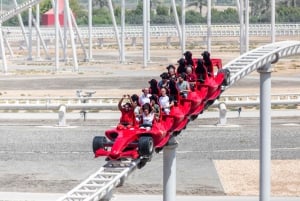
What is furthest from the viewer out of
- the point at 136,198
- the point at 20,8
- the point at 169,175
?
the point at 20,8

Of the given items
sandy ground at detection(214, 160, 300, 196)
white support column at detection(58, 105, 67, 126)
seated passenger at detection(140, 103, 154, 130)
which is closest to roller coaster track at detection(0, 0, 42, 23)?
white support column at detection(58, 105, 67, 126)

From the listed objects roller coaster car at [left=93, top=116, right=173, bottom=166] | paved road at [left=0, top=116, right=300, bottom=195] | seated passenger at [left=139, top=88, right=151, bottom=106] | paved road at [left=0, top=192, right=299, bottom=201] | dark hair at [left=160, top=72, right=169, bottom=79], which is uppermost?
dark hair at [left=160, top=72, right=169, bottom=79]

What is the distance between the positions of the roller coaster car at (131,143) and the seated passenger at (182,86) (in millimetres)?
1895

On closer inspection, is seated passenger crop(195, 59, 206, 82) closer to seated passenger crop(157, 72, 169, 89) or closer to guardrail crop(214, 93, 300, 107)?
seated passenger crop(157, 72, 169, 89)

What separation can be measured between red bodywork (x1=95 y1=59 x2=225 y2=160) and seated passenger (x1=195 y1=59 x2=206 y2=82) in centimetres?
9

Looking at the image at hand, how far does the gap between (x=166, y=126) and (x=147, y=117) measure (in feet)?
2.47

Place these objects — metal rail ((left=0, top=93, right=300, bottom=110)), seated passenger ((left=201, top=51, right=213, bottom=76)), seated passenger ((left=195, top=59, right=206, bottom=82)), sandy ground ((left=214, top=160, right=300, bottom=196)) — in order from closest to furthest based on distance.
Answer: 1. seated passenger ((left=195, top=59, right=206, bottom=82))
2. seated passenger ((left=201, top=51, right=213, bottom=76))
3. sandy ground ((left=214, top=160, right=300, bottom=196))
4. metal rail ((left=0, top=93, right=300, bottom=110))

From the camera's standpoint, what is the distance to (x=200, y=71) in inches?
886

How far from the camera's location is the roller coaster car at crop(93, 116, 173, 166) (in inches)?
694

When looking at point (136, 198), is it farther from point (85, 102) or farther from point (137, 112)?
point (85, 102)

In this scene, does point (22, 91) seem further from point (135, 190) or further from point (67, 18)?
point (135, 190)

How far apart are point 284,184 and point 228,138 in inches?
349

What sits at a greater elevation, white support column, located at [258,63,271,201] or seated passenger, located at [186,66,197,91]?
seated passenger, located at [186,66,197,91]

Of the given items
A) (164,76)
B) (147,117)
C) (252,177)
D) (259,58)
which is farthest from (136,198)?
(147,117)
